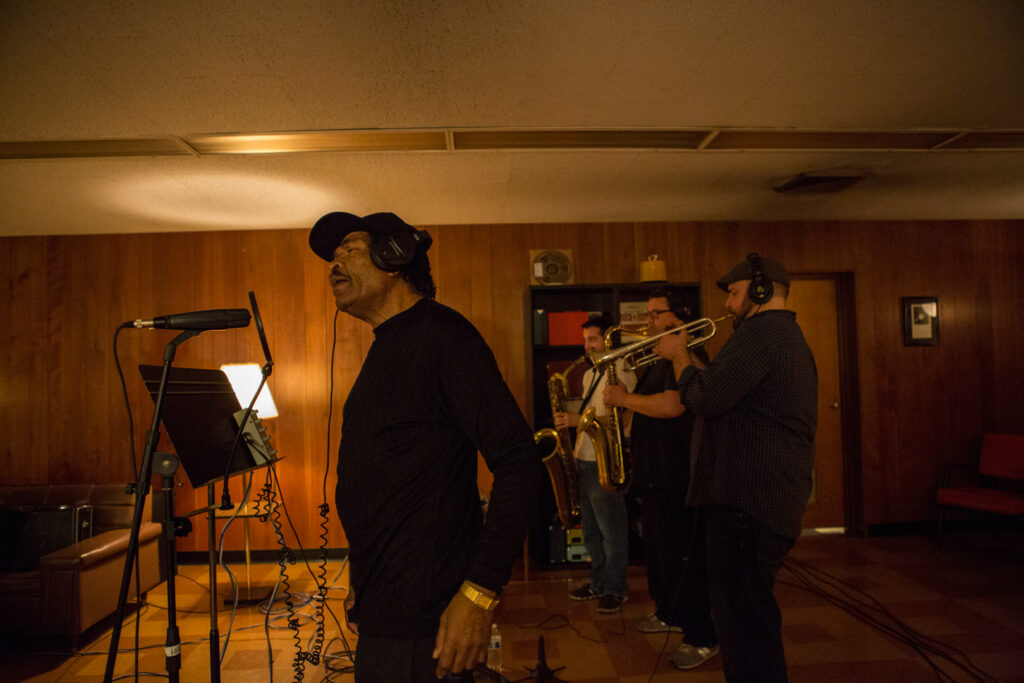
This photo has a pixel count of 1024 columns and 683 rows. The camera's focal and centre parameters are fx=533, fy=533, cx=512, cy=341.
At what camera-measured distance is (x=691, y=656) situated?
2730 mm

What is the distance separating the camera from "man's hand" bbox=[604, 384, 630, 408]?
2814mm

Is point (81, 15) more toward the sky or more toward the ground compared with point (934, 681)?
more toward the sky

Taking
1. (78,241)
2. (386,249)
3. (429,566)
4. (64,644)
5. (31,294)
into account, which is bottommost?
(64,644)

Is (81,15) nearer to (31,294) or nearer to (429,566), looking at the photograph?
(429,566)

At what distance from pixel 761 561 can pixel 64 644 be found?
157 inches

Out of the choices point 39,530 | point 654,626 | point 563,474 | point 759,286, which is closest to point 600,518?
point 563,474

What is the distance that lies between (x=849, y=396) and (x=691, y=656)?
3.46 meters

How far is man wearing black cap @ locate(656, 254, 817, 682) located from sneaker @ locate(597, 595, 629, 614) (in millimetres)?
1552

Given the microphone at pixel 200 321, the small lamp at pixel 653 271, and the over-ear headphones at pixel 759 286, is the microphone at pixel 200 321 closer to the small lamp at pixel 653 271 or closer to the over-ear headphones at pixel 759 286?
the over-ear headphones at pixel 759 286

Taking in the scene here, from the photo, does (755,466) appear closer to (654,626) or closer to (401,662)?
(401,662)

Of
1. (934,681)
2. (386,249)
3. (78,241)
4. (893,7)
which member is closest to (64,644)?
(78,241)

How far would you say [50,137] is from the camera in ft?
9.30

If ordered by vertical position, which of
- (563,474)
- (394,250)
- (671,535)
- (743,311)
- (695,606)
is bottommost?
(695,606)

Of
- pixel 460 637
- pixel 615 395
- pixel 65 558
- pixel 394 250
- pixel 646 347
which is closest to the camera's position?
pixel 460 637
